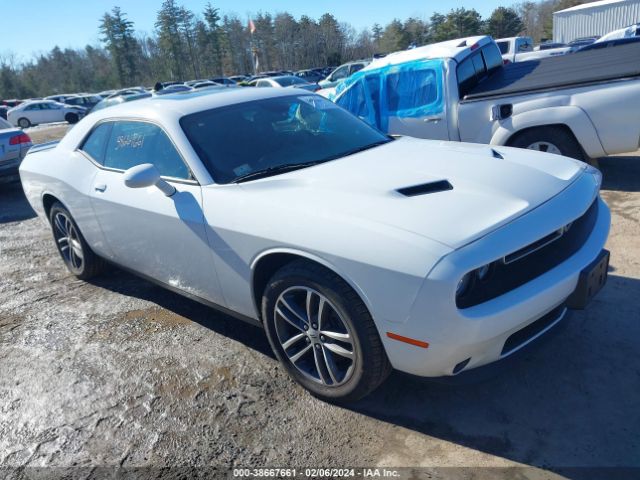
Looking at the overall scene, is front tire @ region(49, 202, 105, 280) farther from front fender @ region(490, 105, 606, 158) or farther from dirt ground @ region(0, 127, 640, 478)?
front fender @ region(490, 105, 606, 158)

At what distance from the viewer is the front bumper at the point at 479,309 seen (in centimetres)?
210

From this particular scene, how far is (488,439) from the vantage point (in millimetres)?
2426

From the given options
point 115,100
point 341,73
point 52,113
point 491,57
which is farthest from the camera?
point 52,113

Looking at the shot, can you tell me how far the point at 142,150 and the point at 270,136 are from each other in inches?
37.2

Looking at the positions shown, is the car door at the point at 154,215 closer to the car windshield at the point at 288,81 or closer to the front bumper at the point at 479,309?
the front bumper at the point at 479,309

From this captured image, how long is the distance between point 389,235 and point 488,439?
1078mm

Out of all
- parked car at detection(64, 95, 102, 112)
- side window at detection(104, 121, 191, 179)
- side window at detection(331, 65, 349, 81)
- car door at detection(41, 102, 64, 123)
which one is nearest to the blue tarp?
side window at detection(104, 121, 191, 179)

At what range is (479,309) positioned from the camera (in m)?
2.17

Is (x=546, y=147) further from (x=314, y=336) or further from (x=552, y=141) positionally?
(x=314, y=336)

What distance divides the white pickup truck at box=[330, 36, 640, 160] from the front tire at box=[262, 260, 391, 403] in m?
3.88

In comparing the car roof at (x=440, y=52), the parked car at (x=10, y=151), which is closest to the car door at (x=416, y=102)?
the car roof at (x=440, y=52)

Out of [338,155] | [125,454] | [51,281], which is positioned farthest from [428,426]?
[51,281]

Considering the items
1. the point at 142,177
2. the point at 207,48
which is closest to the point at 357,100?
the point at 142,177

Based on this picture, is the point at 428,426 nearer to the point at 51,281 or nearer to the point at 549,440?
the point at 549,440
